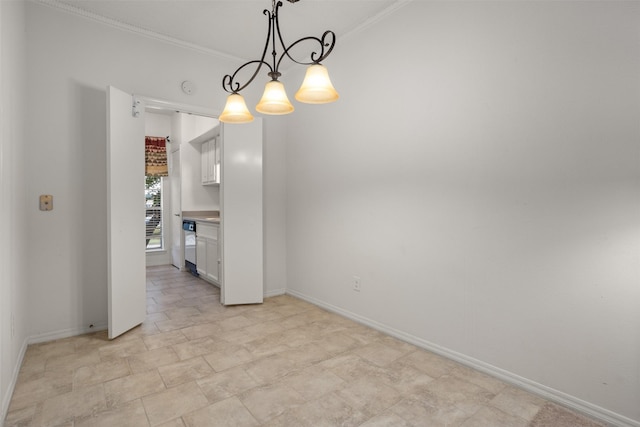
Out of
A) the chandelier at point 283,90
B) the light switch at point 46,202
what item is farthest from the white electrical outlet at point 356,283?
the light switch at point 46,202

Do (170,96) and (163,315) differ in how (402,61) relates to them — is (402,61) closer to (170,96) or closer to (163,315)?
(170,96)

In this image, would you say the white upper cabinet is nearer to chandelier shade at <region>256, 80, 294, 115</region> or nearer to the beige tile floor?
the beige tile floor

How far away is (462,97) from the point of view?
7.68 feet

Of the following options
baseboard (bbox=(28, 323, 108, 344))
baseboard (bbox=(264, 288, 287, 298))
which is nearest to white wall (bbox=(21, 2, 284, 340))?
baseboard (bbox=(28, 323, 108, 344))

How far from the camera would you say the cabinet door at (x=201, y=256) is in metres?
4.89

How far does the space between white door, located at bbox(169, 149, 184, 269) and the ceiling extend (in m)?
3.13

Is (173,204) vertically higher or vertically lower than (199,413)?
higher

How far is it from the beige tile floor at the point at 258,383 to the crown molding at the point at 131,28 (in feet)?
9.35

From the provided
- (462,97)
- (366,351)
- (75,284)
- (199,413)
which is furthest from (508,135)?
(75,284)

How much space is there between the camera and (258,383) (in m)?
2.12

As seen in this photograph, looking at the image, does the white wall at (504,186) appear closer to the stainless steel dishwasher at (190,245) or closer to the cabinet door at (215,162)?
the cabinet door at (215,162)

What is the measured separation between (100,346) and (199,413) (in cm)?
142

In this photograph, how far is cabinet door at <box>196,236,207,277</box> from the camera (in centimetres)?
489

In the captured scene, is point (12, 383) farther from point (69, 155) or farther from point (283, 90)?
point (283, 90)
